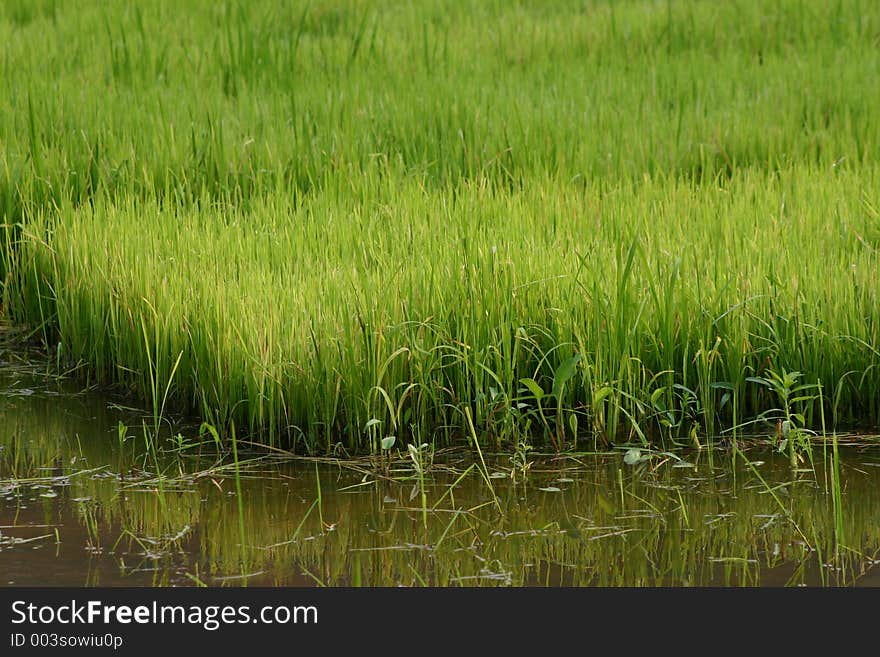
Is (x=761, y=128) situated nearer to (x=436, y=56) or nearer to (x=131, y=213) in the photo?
(x=436, y=56)

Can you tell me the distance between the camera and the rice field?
10.1 ft

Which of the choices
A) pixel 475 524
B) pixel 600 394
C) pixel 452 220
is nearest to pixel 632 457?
pixel 600 394

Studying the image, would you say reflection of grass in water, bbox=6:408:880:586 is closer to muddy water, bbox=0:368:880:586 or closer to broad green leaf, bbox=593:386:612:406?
muddy water, bbox=0:368:880:586

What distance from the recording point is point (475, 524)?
257 cm

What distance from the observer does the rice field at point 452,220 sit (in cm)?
308

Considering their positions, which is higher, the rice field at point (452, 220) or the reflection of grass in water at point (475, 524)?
the rice field at point (452, 220)

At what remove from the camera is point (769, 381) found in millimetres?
2973

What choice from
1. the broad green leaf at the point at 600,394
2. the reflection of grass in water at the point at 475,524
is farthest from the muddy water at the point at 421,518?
the broad green leaf at the point at 600,394

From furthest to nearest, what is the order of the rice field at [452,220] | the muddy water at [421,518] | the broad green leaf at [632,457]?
the rice field at [452,220]
the broad green leaf at [632,457]
the muddy water at [421,518]

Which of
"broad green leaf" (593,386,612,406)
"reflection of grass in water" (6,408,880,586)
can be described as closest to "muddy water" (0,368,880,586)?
"reflection of grass in water" (6,408,880,586)

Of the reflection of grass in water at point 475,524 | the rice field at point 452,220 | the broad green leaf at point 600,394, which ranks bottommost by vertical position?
the reflection of grass in water at point 475,524

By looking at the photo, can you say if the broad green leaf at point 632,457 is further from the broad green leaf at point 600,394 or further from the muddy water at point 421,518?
the broad green leaf at point 600,394

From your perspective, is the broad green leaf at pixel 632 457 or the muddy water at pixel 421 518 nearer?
the muddy water at pixel 421 518

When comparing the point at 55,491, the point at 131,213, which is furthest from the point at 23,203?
the point at 55,491
